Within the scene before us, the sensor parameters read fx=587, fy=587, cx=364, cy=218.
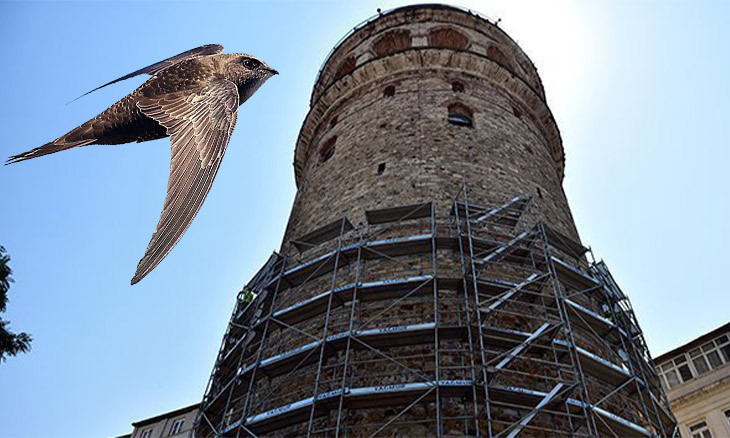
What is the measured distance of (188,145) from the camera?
309 centimetres

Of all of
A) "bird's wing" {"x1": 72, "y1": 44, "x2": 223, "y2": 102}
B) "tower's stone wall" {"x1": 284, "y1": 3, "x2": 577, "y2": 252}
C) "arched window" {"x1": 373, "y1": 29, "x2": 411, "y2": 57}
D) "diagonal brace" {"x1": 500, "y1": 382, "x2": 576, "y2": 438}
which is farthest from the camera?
"arched window" {"x1": 373, "y1": 29, "x2": 411, "y2": 57}

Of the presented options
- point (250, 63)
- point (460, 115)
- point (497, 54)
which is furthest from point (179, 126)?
point (497, 54)

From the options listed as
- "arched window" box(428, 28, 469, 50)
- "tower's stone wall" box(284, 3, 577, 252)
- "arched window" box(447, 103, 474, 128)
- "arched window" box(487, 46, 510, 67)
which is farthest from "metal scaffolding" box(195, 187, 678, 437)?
"arched window" box(428, 28, 469, 50)

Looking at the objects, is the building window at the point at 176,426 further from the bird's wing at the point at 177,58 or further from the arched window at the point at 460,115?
the bird's wing at the point at 177,58

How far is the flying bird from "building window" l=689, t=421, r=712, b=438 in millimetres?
14894

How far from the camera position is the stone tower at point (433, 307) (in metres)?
5.90

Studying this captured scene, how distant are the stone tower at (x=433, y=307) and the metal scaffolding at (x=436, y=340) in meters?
0.02

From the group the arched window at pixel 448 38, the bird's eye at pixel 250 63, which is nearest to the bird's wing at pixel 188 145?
the bird's eye at pixel 250 63

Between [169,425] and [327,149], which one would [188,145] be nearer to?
[327,149]

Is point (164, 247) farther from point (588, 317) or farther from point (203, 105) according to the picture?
point (588, 317)

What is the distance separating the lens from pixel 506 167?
9883 mm

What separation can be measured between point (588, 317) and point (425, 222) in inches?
95.6

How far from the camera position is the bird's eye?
14.0 feet

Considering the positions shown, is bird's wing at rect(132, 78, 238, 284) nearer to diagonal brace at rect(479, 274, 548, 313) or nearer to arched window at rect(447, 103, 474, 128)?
diagonal brace at rect(479, 274, 548, 313)
